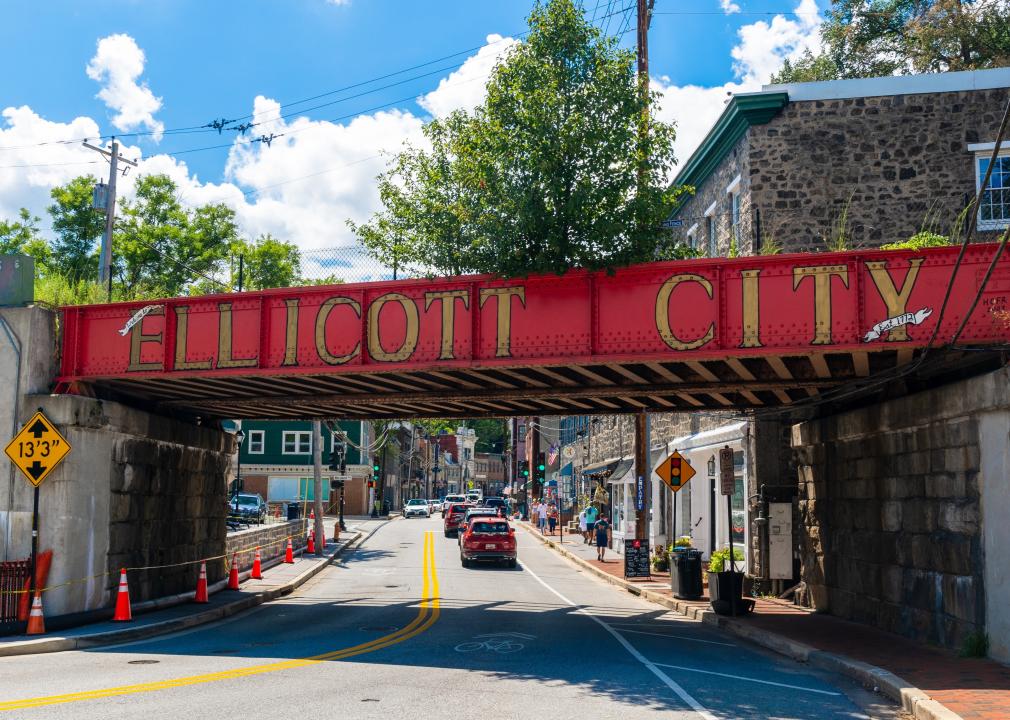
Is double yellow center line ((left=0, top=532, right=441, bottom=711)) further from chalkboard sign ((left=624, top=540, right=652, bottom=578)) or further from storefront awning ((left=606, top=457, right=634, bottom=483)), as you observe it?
storefront awning ((left=606, top=457, right=634, bottom=483))

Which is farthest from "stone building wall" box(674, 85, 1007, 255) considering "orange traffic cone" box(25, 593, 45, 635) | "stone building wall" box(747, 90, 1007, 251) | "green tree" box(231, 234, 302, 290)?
"green tree" box(231, 234, 302, 290)

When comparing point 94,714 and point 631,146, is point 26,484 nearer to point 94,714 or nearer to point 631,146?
point 94,714

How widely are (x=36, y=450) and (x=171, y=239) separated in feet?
127

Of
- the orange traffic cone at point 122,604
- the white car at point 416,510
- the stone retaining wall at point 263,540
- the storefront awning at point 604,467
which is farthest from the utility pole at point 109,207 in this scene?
the white car at point 416,510

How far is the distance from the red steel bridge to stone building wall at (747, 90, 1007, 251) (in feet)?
19.1

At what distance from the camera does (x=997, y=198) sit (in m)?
22.9

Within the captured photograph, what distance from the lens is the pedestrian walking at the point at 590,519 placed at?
43719 millimetres

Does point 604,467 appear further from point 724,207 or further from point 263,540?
point 724,207

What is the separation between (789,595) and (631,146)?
11.3 meters

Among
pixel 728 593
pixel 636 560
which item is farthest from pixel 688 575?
pixel 636 560

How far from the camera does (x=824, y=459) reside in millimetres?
19531

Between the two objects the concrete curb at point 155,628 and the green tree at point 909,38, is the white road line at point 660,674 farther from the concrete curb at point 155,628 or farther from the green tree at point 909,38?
the green tree at point 909,38

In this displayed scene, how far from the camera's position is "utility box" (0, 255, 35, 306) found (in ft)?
58.6

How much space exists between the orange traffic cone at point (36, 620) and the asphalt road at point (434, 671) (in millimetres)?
1547
